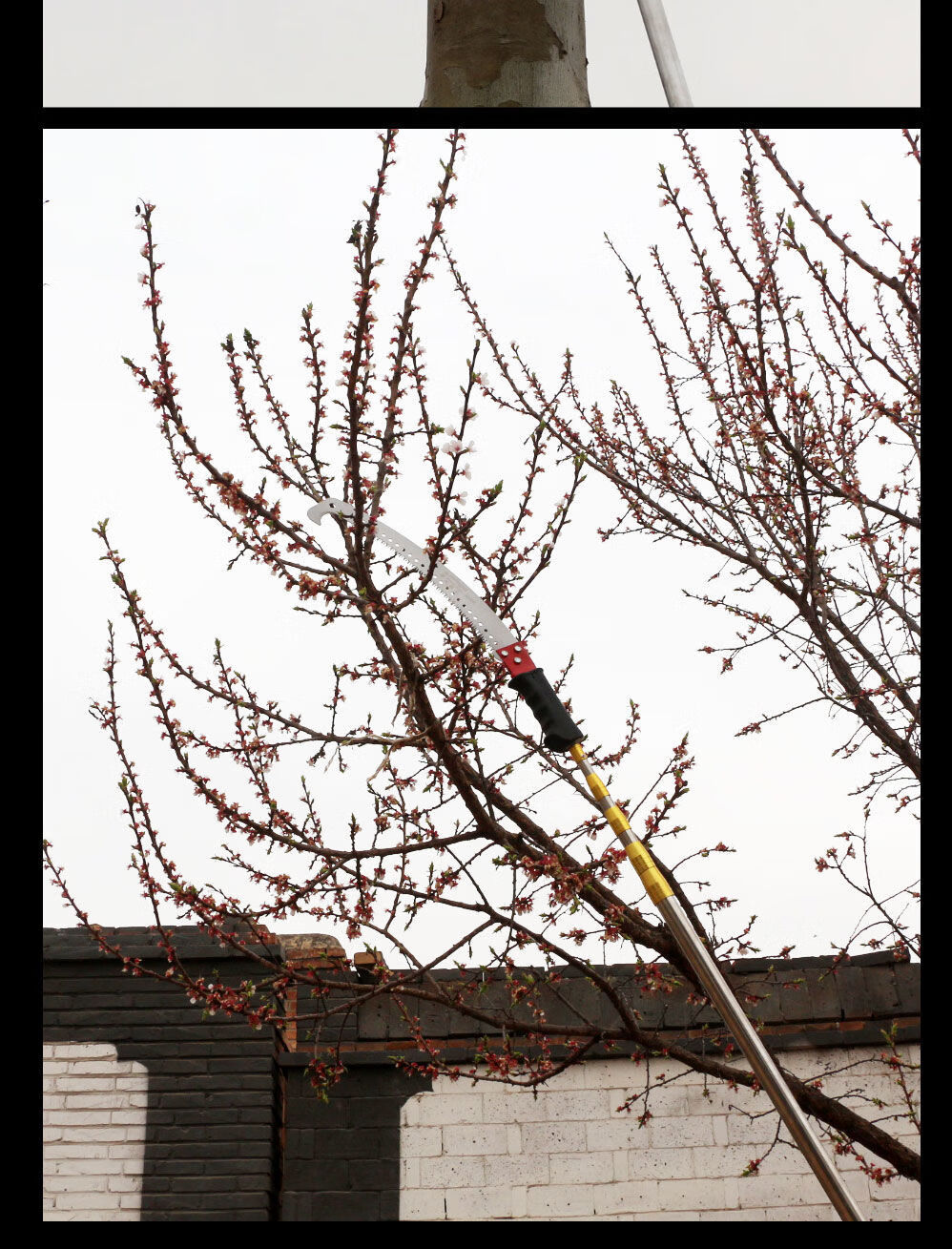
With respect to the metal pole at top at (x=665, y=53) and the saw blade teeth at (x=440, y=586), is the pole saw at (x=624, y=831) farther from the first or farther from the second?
the metal pole at top at (x=665, y=53)

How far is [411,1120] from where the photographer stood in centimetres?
404

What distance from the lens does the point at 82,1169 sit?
3965 mm

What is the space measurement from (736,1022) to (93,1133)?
3.02 meters

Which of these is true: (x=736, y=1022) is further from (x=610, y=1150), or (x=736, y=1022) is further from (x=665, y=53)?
(x=610, y=1150)

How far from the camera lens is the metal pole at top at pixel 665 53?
1955 millimetres

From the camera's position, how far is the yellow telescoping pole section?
5.87 feet

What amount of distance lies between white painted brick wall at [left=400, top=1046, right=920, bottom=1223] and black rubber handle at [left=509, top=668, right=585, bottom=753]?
7.76 feet

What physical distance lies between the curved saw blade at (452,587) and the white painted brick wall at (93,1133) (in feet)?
9.09

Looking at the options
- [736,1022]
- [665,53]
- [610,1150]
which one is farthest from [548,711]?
[610,1150]

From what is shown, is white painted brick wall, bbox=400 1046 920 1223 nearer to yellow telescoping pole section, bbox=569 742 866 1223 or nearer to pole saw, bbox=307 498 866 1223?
pole saw, bbox=307 498 866 1223

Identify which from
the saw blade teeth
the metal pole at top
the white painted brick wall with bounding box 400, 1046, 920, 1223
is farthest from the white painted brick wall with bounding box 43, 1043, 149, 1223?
the metal pole at top

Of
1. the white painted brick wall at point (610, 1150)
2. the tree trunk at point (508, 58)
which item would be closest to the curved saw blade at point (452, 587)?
the tree trunk at point (508, 58)

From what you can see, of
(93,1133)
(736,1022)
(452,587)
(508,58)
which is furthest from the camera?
(93,1133)
